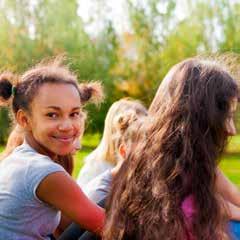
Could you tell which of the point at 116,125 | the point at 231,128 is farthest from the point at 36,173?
the point at 116,125

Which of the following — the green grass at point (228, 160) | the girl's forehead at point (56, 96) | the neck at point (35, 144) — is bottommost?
the green grass at point (228, 160)

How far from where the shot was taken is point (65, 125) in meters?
2.19

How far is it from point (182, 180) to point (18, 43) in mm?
22626

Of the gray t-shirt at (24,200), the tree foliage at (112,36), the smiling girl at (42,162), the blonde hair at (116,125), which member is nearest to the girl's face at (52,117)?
the smiling girl at (42,162)

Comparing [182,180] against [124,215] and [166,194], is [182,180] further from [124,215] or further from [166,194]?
[124,215]

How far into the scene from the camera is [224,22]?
2306 centimetres

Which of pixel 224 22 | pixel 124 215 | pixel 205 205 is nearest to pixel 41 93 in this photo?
pixel 124 215

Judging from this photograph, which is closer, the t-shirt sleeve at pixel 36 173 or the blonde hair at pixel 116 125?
the t-shirt sleeve at pixel 36 173

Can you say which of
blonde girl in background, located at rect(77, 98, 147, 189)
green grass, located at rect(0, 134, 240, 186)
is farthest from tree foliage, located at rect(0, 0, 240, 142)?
blonde girl in background, located at rect(77, 98, 147, 189)

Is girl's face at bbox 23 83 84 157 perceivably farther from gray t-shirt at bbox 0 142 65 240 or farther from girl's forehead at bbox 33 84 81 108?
gray t-shirt at bbox 0 142 65 240

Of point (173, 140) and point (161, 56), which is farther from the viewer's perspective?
point (161, 56)

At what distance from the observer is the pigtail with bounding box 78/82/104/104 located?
2.49 m

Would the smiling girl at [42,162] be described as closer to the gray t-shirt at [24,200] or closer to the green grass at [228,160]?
the gray t-shirt at [24,200]

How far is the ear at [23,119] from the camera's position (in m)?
2.23
